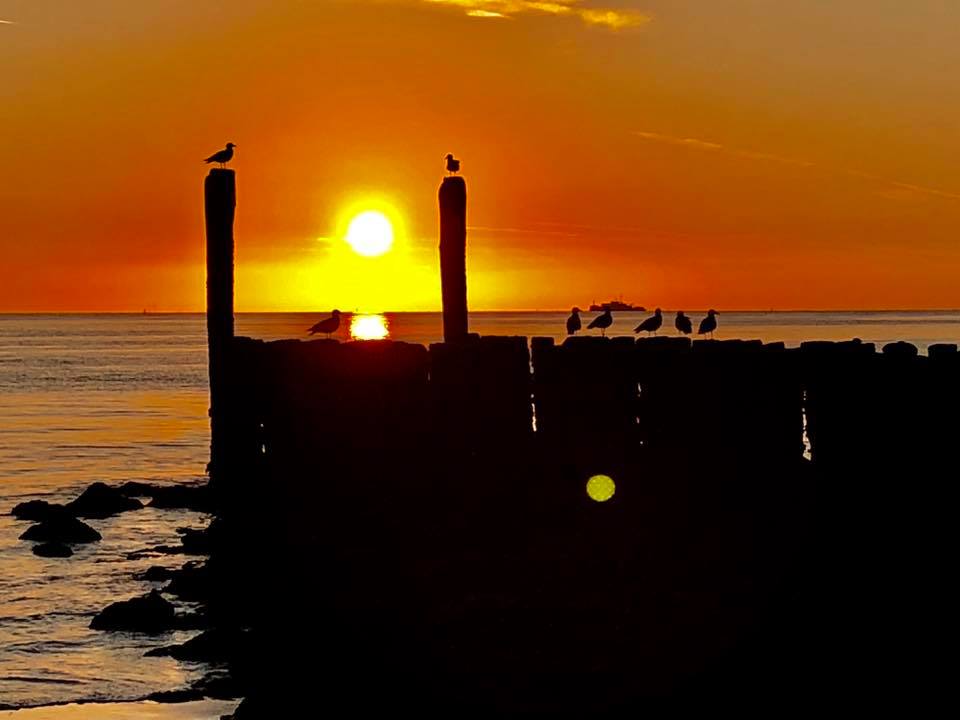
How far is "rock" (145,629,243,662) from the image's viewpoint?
1267 centimetres

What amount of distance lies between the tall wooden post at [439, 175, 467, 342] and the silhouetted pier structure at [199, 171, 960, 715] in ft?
10.5

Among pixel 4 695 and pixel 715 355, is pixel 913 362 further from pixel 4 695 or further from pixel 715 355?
pixel 4 695

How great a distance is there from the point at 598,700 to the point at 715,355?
3.08 meters

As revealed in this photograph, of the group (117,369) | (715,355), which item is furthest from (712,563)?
(117,369)

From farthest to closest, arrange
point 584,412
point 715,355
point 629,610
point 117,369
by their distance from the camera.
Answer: point 117,369, point 584,412, point 715,355, point 629,610

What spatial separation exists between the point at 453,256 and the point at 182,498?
8329 millimetres

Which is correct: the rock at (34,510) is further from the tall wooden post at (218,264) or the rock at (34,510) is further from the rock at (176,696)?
the rock at (176,696)

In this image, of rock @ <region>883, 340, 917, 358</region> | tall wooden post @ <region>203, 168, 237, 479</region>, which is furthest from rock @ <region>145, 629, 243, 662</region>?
rock @ <region>883, 340, 917, 358</region>

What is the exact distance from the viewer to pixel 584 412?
40.2 ft

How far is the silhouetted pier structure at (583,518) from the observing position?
349 inches

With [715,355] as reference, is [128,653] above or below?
below

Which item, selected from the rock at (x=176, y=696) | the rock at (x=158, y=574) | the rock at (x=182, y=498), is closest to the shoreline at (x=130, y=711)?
the rock at (x=176, y=696)

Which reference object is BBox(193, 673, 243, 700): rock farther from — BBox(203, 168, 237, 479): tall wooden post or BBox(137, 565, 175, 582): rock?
BBox(203, 168, 237, 479): tall wooden post

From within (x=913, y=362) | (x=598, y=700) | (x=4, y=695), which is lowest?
(x=4, y=695)
